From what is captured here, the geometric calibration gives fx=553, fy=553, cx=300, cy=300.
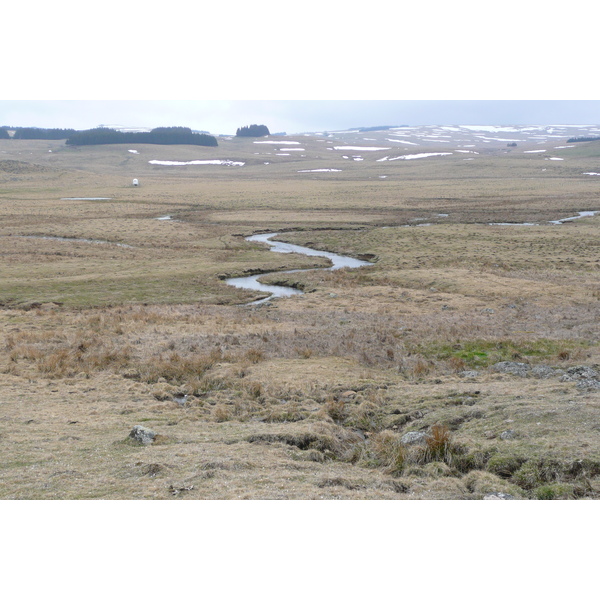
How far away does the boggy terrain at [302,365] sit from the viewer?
9.89 m

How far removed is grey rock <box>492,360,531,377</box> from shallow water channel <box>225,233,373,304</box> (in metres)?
18.4

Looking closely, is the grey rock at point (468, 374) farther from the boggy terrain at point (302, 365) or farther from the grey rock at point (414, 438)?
the grey rock at point (414, 438)

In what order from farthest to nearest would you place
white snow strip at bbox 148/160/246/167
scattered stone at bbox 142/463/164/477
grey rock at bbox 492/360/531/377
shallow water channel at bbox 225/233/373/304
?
white snow strip at bbox 148/160/246/167 → shallow water channel at bbox 225/233/373/304 → grey rock at bbox 492/360/531/377 → scattered stone at bbox 142/463/164/477

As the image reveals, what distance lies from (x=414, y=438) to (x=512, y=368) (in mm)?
7288

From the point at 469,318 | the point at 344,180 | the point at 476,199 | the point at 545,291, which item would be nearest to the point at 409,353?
the point at 469,318

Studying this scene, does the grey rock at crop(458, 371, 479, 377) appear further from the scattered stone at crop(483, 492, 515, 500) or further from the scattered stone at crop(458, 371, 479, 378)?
the scattered stone at crop(483, 492, 515, 500)

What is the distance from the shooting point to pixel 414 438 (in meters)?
11.9

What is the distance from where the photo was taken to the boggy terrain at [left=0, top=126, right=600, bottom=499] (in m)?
Answer: 9.89

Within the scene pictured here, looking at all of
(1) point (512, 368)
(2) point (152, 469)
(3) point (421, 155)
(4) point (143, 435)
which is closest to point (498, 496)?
(2) point (152, 469)

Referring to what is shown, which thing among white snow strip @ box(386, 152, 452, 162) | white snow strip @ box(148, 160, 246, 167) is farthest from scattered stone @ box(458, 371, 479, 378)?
white snow strip @ box(386, 152, 452, 162)

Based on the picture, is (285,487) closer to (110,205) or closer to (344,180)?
(110,205)

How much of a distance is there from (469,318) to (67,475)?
21607 millimetres

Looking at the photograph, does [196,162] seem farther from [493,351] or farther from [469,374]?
[469,374]

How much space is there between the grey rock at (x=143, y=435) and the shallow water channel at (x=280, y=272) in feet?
71.1
